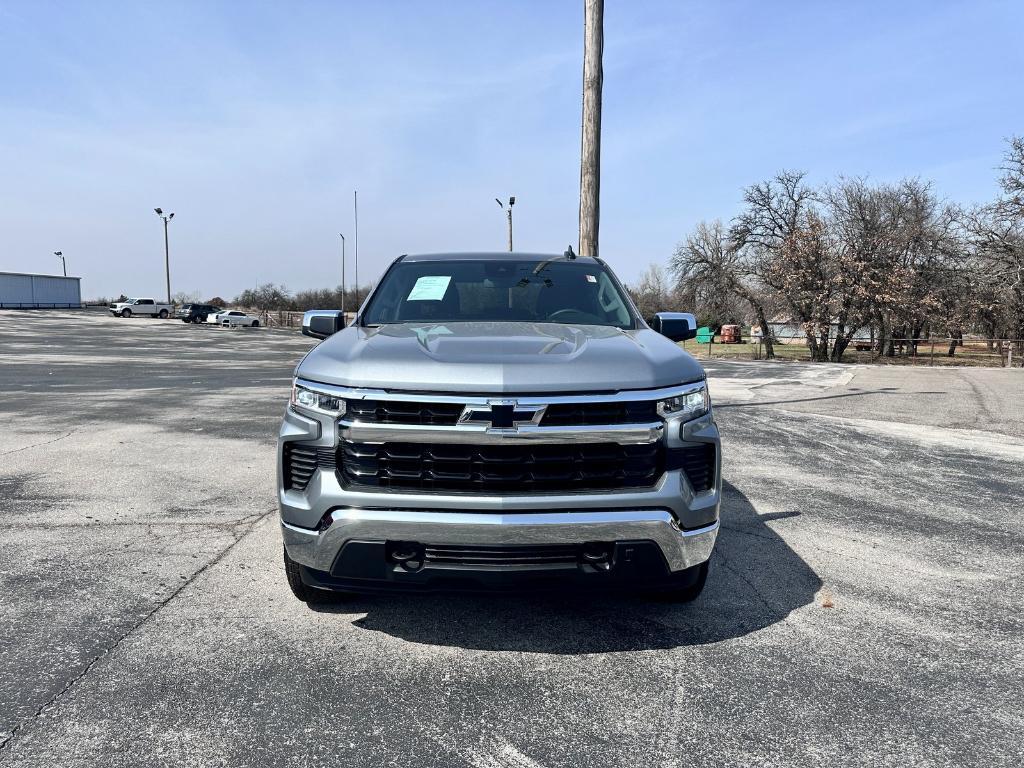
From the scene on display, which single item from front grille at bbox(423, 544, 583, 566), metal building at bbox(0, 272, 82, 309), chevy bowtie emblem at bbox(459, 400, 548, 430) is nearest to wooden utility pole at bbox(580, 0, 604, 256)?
chevy bowtie emblem at bbox(459, 400, 548, 430)

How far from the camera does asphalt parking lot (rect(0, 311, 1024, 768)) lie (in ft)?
8.16

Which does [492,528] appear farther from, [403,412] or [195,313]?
[195,313]

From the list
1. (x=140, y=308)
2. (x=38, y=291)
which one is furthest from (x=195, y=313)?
(x=38, y=291)

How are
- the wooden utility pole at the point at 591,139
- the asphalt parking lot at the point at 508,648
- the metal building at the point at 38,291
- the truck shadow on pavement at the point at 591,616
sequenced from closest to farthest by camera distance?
the asphalt parking lot at the point at 508,648, the truck shadow on pavement at the point at 591,616, the wooden utility pole at the point at 591,139, the metal building at the point at 38,291

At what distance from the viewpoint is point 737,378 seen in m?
17.7

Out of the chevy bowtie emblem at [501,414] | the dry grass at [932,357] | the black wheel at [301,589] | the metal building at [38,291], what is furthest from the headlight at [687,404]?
the metal building at [38,291]

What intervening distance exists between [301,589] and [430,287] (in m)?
2.02

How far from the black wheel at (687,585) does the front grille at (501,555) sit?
535 mm

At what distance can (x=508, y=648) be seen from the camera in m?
3.20

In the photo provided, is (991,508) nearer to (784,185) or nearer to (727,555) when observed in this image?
(727,555)

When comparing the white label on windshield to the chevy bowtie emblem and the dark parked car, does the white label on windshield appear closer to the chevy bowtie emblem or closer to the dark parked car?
the chevy bowtie emblem

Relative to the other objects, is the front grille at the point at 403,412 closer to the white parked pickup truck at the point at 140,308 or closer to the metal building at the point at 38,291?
the white parked pickup truck at the point at 140,308

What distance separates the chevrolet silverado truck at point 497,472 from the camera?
9.35ft

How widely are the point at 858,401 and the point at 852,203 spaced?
1255 inches
